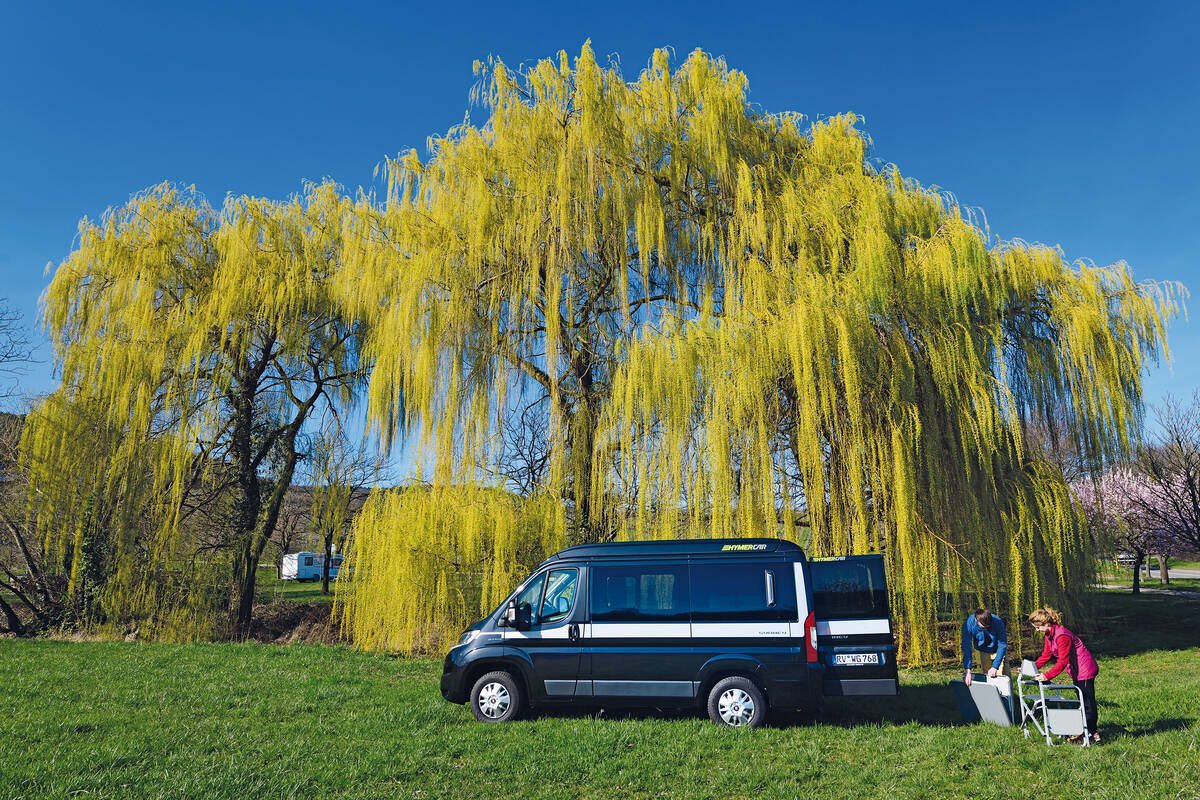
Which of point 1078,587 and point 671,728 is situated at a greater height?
point 1078,587

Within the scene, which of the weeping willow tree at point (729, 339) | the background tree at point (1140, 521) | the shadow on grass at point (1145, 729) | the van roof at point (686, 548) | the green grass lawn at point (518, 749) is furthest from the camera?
the background tree at point (1140, 521)

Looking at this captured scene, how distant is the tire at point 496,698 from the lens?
23.7ft

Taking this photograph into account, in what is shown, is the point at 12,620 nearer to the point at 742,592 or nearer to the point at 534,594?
the point at 534,594

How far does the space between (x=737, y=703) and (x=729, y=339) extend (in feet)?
18.4

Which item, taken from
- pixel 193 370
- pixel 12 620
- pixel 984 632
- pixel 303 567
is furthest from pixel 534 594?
pixel 303 567

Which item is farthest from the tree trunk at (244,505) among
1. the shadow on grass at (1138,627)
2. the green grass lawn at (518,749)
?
the shadow on grass at (1138,627)

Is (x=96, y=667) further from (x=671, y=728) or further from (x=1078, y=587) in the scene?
(x=1078, y=587)

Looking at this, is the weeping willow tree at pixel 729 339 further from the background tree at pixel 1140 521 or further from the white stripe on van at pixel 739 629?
the background tree at pixel 1140 521

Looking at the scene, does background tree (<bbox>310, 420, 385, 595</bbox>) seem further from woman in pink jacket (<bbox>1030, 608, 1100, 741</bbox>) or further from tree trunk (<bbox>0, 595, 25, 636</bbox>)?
woman in pink jacket (<bbox>1030, 608, 1100, 741</bbox>)

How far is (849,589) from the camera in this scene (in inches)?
284

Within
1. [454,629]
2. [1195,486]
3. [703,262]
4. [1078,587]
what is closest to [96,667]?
[454,629]

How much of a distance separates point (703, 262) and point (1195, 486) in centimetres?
1894

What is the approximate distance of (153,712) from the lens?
726cm

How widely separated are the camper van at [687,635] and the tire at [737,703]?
10mm
